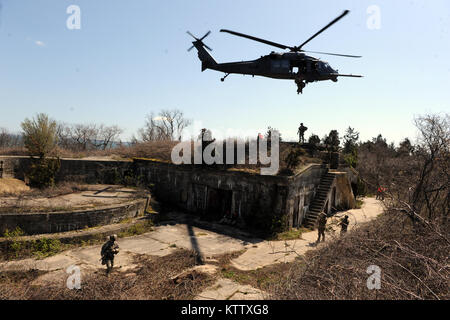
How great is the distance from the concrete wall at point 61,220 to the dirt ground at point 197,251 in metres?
1.37

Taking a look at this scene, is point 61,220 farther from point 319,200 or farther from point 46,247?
point 319,200

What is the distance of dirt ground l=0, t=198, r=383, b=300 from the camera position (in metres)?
7.20

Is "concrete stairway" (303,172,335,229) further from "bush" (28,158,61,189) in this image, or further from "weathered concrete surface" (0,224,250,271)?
"bush" (28,158,61,189)

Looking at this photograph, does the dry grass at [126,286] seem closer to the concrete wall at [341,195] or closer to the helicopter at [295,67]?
the helicopter at [295,67]

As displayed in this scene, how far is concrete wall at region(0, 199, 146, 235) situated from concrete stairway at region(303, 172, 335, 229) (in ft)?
30.5

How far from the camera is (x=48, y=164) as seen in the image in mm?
13852

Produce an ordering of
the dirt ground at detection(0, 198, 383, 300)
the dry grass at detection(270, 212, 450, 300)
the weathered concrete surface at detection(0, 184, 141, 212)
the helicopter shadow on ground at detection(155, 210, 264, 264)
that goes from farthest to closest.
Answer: the helicopter shadow on ground at detection(155, 210, 264, 264) → the weathered concrete surface at detection(0, 184, 141, 212) → the dirt ground at detection(0, 198, 383, 300) → the dry grass at detection(270, 212, 450, 300)

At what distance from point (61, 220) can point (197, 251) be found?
5448mm

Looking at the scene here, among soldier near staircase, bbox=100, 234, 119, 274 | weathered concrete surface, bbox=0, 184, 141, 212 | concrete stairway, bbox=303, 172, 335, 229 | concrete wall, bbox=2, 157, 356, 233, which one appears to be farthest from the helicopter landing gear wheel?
weathered concrete surface, bbox=0, 184, 141, 212

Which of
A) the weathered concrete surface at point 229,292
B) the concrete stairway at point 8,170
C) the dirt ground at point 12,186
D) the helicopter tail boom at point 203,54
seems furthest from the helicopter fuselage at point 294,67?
the concrete stairway at point 8,170

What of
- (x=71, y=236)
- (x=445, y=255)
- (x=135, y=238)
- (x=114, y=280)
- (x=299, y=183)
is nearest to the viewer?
(x=445, y=255)

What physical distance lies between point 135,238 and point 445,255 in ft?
33.3
